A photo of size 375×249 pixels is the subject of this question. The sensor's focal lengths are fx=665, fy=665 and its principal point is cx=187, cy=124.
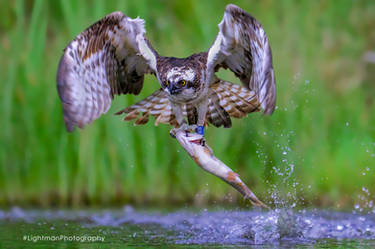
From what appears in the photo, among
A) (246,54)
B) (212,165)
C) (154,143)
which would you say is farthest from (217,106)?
(154,143)

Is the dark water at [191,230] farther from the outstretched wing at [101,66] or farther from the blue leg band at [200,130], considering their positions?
the outstretched wing at [101,66]

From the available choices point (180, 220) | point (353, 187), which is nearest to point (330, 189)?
point (353, 187)

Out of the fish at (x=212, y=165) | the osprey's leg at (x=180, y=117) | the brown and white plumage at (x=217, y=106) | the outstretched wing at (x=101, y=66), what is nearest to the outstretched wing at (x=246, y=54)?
the brown and white plumage at (x=217, y=106)

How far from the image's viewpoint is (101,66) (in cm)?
605

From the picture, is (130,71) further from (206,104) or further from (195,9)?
(195,9)

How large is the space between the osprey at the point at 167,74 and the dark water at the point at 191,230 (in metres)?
1.00

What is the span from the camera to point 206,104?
625 centimetres

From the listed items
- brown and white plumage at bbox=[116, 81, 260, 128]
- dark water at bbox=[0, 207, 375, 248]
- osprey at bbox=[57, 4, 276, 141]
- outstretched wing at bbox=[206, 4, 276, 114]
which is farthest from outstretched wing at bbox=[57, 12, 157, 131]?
dark water at bbox=[0, 207, 375, 248]

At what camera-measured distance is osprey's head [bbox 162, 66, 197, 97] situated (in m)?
5.72

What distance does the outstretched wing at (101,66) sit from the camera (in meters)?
5.29

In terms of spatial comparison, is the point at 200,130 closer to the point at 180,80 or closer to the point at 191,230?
the point at 180,80

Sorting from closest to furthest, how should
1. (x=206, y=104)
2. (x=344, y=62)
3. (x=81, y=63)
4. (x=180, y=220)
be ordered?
(x=81, y=63), (x=206, y=104), (x=180, y=220), (x=344, y=62)

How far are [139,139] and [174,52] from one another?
1237mm

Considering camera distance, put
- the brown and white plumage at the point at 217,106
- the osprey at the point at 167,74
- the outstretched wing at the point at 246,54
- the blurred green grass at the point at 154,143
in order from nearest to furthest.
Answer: the outstretched wing at the point at 246,54
the osprey at the point at 167,74
the brown and white plumage at the point at 217,106
the blurred green grass at the point at 154,143
